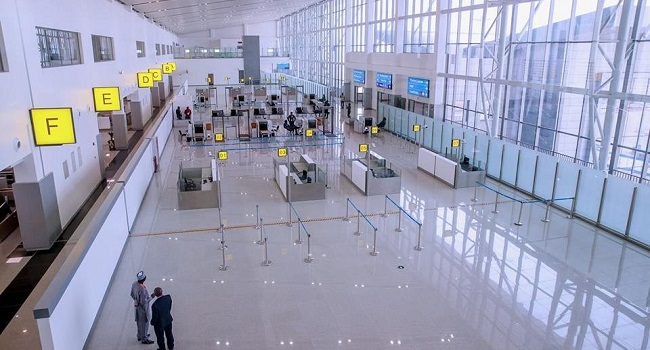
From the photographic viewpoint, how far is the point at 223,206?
12.1m

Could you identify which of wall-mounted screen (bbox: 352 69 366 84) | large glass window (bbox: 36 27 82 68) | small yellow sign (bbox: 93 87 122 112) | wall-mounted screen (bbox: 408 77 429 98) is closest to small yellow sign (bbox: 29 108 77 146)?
large glass window (bbox: 36 27 82 68)

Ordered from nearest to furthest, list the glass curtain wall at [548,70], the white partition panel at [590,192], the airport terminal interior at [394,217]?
the airport terminal interior at [394,217] < the white partition panel at [590,192] < the glass curtain wall at [548,70]

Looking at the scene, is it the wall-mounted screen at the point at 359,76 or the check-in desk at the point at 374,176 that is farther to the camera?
the wall-mounted screen at the point at 359,76

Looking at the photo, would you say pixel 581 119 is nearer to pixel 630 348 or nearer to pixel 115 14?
pixel 630 348

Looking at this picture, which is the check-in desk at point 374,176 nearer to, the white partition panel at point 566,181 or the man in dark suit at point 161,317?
the white partition panel at point 566,181

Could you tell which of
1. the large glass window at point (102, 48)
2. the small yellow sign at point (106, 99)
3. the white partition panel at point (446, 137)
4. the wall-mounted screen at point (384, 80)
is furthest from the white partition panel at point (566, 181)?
the wall-mounted screen at point (384, 80)

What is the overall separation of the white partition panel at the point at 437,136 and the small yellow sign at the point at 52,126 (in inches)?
534

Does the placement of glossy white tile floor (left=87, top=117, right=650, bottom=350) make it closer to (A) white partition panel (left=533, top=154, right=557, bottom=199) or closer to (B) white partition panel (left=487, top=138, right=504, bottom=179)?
(A) white partition panel (left=533, top=154, right=557, bottom=199)

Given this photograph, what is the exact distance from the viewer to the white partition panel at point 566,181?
450 inches

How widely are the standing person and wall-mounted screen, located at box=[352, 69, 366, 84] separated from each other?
25232 millimetres

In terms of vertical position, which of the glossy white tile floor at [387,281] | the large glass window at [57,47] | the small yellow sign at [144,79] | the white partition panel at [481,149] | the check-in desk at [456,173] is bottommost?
the glossy white tile floor at [387,281]

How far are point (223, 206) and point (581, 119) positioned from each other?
10846mm

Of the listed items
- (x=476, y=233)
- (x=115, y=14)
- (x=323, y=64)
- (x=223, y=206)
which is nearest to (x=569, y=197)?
(x=476, y=233)

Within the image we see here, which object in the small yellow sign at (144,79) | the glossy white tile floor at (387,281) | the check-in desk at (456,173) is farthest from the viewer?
the small yellow sign at (144,79)
